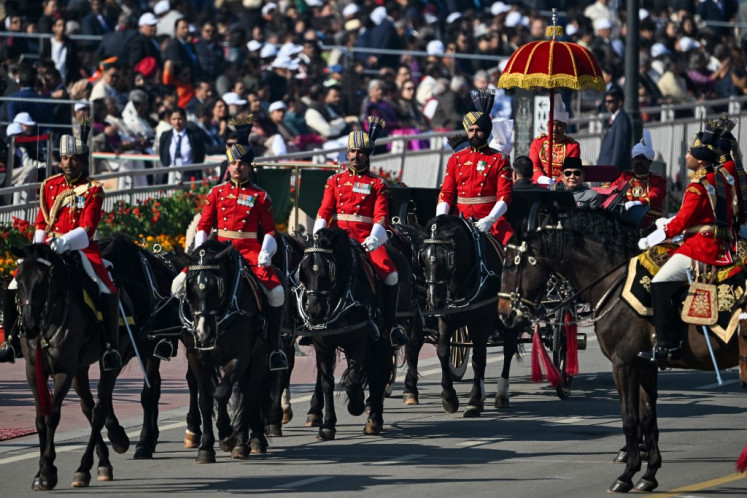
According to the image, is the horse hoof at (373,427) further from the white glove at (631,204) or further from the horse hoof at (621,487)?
the white glove at (631,204)

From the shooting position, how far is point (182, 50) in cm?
2862

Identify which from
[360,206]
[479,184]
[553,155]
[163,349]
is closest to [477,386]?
[360,206]

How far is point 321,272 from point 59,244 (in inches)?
110

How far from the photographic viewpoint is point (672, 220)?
13.1m

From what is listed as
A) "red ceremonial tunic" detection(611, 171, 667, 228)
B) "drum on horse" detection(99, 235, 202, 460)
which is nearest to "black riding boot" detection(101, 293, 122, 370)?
"drum on horse" detection(99, 235, 202, 460)

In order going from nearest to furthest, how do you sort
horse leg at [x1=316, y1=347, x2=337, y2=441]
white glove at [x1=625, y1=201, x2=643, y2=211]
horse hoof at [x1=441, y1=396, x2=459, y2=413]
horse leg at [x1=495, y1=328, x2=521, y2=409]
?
1. horse leg at [x1=316, y1=347, x2=337, y2=441]
2. horse hoof at [x1=441, y1=396, x2=459, y2=413]
3. horse leg at [x1=495, y1=328, x2=521, y2=409]
4. white glove at [x1=625, y1=201, x2=643, y2=211]

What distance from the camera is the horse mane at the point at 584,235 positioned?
13656 millimetres

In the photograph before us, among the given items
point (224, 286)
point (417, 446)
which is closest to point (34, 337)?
point (224, 286)

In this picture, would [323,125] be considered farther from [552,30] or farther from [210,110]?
[552,30]

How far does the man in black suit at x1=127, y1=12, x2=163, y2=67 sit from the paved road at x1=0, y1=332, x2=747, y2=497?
10695 millimetres

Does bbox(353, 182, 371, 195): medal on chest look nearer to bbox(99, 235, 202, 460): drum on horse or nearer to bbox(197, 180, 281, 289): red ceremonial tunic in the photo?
bbox(197, 180, 281, 289): red ceremonial tunic

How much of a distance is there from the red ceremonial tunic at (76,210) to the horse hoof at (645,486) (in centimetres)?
467

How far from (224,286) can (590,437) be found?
3.88 meters

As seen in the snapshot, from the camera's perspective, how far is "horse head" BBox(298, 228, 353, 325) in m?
15.1
